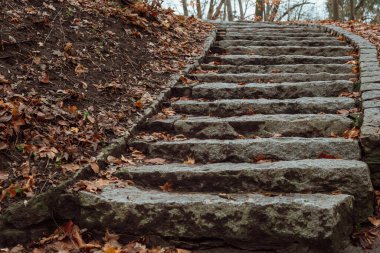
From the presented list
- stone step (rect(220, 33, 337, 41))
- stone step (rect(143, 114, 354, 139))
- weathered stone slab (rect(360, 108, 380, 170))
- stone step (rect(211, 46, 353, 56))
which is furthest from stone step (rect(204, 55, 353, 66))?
weathered stone slab (rect(360, 108, 380, 170))

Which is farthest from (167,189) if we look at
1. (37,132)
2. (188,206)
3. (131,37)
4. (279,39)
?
(279,39)

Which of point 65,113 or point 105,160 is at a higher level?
point 65,113

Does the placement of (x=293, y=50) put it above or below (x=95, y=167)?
above

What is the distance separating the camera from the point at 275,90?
462 cm

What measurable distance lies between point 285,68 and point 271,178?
306 centimetres

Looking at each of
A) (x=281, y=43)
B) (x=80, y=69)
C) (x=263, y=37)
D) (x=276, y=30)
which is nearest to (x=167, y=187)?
(x=80, y=69)

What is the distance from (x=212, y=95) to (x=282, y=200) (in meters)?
2.43

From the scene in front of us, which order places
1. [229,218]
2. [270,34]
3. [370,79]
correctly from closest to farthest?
[229,218] < [370,79] < [270,34]

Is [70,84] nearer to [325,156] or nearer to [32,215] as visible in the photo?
[32,215]

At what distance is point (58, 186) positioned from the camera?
2754mm

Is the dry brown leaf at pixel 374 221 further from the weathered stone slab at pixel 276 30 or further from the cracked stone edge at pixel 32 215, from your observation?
the weathered stone slab at pixel 276 30

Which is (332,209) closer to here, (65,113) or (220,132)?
(220,132)

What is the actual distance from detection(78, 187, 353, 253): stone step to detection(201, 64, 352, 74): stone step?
10.5 ft

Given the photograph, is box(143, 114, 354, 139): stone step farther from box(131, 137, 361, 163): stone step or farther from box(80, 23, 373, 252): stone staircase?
box(131, 137, 361, 163): stone step
